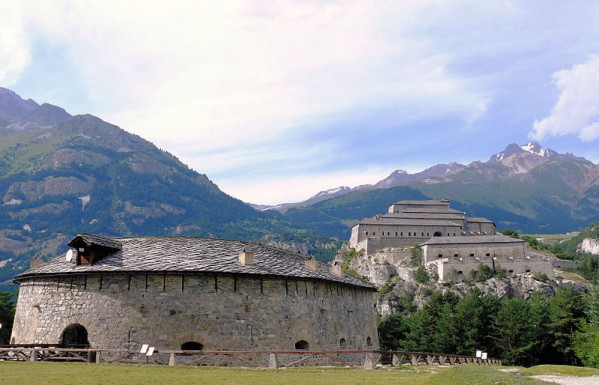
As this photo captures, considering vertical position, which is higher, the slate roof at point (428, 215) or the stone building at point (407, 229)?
the slate roof at point (428, 215)

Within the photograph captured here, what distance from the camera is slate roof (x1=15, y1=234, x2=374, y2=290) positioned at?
105 feet

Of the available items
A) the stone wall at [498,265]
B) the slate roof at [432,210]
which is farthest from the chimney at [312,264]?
the slate roof at [432,210]

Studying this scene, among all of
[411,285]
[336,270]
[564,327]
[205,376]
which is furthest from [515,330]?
[411,285]

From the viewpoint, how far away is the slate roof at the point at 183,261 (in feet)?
105

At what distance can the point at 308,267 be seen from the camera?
3834 cm

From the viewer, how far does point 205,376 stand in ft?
A: 71.1

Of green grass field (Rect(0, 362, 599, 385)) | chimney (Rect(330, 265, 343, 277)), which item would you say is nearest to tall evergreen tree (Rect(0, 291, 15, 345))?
chimney (Rect(330, 265, 343, 277))

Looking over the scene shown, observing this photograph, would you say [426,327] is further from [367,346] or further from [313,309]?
[313,309]

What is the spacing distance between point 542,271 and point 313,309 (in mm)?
100881

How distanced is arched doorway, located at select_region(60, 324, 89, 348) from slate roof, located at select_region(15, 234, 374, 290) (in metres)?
3.49

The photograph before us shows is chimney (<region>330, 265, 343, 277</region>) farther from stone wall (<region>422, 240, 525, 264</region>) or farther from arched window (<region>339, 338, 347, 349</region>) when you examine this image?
stone wall (<region>422, 240, 525, 264</region>)

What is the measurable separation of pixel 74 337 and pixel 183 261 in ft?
28.1

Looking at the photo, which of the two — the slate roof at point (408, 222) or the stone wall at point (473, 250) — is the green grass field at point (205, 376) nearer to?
the stone wall at point (473, 250)

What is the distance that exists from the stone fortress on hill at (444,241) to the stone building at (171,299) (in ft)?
316
